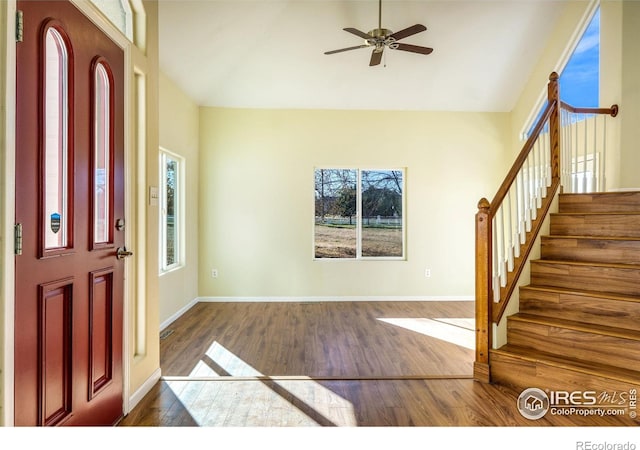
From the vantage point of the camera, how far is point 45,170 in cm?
149

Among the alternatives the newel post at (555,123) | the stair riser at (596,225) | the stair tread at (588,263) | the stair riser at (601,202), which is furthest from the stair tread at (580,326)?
the newel post at (555,123)

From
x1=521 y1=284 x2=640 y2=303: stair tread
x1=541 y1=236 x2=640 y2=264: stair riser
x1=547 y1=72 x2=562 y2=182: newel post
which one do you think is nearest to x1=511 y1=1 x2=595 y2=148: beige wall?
x1=547 y1=72 x2=562 y2=182: newel post

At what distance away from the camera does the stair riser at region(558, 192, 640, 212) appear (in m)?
2.99

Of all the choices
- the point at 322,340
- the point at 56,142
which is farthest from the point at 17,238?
the point at 322,340

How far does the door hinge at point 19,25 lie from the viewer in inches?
52.8

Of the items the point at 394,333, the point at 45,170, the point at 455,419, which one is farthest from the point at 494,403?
the point at 45,170

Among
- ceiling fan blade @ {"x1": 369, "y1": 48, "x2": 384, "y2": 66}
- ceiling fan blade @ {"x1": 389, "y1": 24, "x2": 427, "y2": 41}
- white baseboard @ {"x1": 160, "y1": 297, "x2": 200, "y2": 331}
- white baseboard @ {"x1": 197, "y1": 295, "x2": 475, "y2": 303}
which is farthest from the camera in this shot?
white baseboard @ {"x1": 197, "y1": 295, "x2": 475, "y2": 303}

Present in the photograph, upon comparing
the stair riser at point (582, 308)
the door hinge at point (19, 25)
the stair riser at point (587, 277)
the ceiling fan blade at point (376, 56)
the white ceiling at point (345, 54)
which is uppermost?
the white ceiling at point (345, 54)

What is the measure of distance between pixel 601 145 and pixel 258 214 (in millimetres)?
4449

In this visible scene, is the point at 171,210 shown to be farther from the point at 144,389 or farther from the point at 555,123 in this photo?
the point at 555,123

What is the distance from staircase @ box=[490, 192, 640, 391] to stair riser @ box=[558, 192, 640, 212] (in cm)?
1

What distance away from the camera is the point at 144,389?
2.30 meters

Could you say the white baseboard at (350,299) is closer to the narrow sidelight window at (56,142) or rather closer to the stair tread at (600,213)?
the stair tread at (600,213)

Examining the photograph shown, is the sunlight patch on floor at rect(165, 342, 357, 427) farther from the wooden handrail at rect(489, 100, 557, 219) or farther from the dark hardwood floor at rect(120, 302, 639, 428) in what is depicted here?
the wooden handrail at rect(489, 100, 557, 219)
